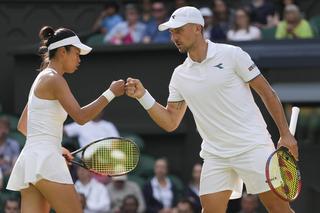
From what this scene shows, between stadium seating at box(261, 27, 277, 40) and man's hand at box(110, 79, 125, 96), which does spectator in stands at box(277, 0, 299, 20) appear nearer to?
stadium seating at box(261, 27, 277, 40)

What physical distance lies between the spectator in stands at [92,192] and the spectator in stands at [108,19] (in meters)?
3.20

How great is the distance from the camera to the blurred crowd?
13.1 meters

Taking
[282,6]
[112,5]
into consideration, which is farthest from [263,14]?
[112,5]

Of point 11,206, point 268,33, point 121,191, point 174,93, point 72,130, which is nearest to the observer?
point 174,93

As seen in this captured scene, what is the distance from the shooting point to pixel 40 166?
22.9 feet

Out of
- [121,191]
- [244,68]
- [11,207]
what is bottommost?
[121,191]

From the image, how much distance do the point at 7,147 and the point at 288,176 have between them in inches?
223

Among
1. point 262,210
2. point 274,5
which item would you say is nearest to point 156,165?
point 262,210

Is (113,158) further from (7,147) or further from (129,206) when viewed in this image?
(7,147)

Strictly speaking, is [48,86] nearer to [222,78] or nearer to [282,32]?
[222,78]

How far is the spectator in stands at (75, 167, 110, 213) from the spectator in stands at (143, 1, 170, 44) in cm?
248

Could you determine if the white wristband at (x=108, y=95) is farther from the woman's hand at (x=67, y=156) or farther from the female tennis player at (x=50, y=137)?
the woman's hand at (x=67, y=156)

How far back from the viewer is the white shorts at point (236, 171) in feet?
23.9

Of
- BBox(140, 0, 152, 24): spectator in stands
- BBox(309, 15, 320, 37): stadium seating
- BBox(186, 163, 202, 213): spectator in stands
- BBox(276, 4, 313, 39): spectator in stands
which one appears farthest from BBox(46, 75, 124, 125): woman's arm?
BBox(140, 0, 152, 24): spectator in stands
